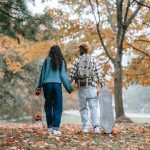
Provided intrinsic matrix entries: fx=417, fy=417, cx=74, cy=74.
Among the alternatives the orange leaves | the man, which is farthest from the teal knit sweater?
the orange leaves

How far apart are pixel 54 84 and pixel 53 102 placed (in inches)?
16.3

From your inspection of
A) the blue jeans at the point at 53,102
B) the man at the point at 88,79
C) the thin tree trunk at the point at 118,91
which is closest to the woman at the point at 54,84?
the blue jeans at the point at 53,102

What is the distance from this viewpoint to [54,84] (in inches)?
343

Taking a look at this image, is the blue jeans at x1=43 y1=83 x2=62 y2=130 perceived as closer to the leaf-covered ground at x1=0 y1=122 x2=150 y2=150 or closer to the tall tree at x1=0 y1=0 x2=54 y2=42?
the leaf-covered ground at x1=0 y1=122 x2=150 y2=150

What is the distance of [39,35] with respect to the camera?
10.2m

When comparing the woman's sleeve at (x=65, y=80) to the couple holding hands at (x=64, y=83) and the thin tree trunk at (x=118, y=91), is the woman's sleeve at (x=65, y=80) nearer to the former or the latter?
the couple holding hands at (x=64, y=83)

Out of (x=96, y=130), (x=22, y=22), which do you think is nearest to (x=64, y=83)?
Answer: (x=96, y=130)

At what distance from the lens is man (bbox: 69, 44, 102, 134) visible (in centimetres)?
Answer: 900

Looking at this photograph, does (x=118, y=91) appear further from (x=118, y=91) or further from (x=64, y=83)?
(x=64, y=83)

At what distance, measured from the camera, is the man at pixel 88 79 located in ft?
29.5

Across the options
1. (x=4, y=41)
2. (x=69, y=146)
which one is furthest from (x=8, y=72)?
(x=69, y=146)

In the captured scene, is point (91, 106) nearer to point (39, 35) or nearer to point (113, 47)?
point (39, 35)

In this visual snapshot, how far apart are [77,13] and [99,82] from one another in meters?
10.9

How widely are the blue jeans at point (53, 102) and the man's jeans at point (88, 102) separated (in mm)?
573
